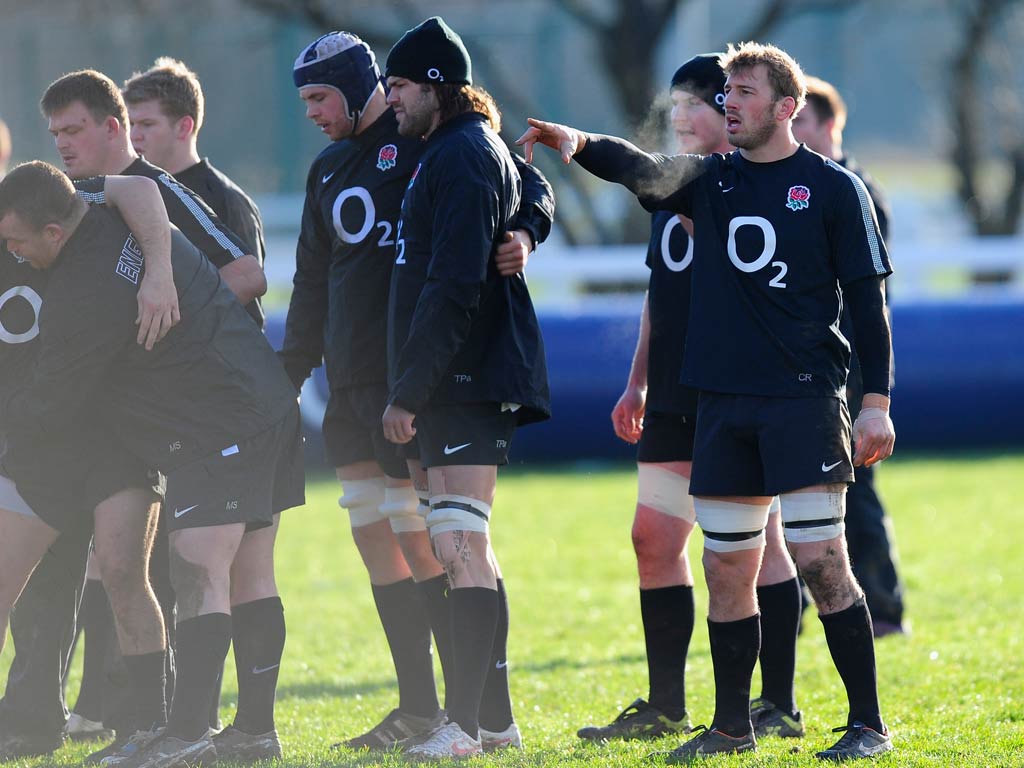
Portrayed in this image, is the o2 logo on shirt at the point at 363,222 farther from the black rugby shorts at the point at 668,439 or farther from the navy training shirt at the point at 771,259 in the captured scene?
the black rugby shorts at the point at 668,439

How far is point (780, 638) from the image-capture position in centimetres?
546

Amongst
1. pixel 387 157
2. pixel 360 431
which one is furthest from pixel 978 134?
pixel 360 431

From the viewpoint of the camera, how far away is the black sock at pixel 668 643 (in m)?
5.53

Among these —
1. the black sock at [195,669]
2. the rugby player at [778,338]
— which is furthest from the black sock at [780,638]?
the black sock at [195,669]

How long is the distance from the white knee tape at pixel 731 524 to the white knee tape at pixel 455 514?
2.44 ft

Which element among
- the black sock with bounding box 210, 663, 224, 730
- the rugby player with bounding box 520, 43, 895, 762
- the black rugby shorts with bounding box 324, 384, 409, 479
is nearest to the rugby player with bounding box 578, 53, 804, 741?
the rugby player with bounding box 520, 43, 895, 762

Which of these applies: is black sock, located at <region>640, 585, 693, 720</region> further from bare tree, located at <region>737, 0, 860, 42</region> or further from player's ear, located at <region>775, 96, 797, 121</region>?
bare tree, located at <region>737, 0, 860, 42</region>

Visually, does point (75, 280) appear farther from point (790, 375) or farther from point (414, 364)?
point (790, 375)

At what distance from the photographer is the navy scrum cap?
536 centimetres

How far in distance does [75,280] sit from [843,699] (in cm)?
338

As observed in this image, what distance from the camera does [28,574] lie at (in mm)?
5082

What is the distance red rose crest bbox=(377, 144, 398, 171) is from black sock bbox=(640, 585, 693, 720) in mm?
1811

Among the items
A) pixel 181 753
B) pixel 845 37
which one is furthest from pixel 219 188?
pixel 845 37

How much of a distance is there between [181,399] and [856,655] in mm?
2311
